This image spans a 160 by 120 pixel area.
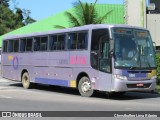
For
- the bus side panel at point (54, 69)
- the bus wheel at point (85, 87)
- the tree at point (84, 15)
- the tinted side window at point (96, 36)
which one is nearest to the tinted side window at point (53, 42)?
the bus side panel at point (54, 69)

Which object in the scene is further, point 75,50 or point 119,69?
point 75,50

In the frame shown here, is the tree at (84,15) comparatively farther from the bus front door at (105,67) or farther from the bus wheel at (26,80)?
the bus front door at (105,67)

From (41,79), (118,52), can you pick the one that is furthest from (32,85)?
(118,52)

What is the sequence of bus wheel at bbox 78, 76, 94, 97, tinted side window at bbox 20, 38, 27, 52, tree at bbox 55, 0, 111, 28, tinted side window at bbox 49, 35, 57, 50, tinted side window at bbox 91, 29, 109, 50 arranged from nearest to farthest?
1. tinted side window at bbox 91, 29, 109, 50
2. bus wheel at bbox 78, 76, 94, 97
3. tinted side window at bbox 49, 35, 57, 50
4. tinted side window at bbox 20, 38, 27, 52
5. tree at bbox 55, 0, 111, 28

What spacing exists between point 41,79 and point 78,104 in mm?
7296

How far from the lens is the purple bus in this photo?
18.2 meters

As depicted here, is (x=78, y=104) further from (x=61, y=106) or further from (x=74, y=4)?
(x=74, y=4)

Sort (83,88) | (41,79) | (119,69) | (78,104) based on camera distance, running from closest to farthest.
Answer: (78,104) → (119,69) → (83,88) → (41,79)

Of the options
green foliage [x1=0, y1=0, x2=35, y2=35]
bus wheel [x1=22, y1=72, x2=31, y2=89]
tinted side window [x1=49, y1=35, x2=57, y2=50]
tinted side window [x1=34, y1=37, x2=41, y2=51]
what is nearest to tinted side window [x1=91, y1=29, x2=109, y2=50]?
tinted side window [x1=49, y1=35, x2=57, y2=50]

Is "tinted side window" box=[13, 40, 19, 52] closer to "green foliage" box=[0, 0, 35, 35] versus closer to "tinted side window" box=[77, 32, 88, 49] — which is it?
"tinted side window" box=[77, 32, 88, 49]

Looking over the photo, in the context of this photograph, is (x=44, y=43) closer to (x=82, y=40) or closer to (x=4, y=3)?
(x=82, y=40)

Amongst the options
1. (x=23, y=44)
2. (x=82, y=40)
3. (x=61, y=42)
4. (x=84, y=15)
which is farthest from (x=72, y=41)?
(x=84, y=15)

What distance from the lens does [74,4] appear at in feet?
112

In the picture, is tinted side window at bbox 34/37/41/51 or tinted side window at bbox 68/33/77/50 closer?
tinted side window at bbox 68/33/77/50
